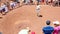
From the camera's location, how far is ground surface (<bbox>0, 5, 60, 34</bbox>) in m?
18.7

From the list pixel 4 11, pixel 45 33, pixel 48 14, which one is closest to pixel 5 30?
pixel 4 11

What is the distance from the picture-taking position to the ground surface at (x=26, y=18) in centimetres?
1870

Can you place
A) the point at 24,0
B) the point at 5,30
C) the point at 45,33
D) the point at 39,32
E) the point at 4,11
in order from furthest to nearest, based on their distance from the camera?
the point at 24,0 < the point at 4,11 < the point at 5,30 < the point at 39,32 < the point at 45,33

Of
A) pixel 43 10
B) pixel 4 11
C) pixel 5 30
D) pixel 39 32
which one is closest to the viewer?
pixel 39 32

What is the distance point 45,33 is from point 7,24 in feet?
38.1

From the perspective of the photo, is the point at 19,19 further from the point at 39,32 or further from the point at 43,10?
the point at 39,32

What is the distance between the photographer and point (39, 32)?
1706 cm

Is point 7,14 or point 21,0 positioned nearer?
point 7,14

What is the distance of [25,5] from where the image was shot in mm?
22047

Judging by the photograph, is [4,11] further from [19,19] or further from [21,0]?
[21,0]

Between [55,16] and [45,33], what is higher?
[45,33]

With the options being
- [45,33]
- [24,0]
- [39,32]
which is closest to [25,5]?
[24,0]

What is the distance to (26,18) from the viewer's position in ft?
68.3

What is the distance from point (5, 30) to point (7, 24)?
1086mm
